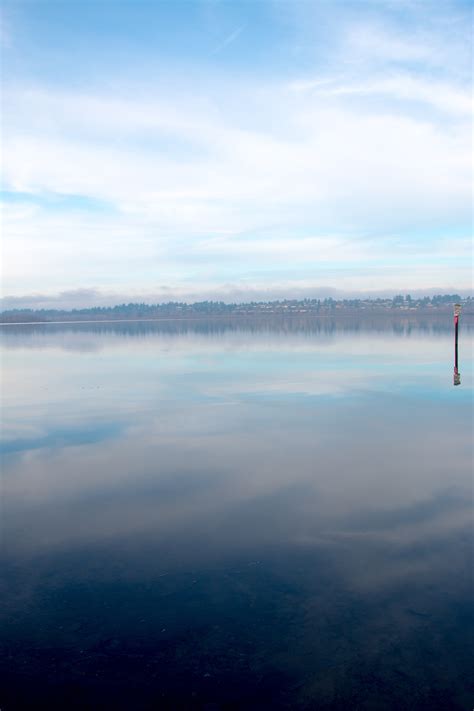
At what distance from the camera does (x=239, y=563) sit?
788cm

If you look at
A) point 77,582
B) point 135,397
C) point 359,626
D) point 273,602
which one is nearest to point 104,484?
point 77,582

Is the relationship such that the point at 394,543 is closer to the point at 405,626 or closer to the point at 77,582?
the point at 405,626

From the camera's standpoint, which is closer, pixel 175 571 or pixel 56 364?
pixel 175 571

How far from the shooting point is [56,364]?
35562mm

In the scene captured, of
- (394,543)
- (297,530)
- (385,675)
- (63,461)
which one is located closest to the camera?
(385,675)

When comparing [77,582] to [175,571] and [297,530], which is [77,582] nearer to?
[175,571]

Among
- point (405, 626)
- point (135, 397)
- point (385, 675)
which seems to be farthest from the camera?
point (135, 397)

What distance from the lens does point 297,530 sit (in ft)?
29.5

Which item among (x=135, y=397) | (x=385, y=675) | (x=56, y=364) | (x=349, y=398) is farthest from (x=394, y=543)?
(x=56, y=364)

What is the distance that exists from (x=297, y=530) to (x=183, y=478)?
11.6ft

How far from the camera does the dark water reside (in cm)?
566

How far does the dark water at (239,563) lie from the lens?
566 centimetres

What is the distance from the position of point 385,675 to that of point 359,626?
776mm

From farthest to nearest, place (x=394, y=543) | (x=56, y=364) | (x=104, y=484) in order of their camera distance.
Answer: (x=56, y=364) → (x=104, y=484) → (x=394, y=543)
